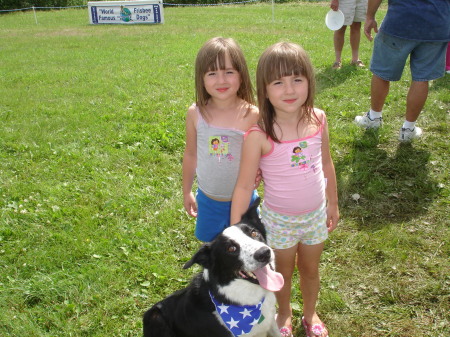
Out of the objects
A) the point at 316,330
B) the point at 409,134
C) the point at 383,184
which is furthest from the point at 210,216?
the point at 409,134

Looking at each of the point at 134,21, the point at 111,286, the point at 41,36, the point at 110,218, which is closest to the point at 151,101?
the point at 110,218

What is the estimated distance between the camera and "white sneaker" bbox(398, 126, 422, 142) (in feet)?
14.9

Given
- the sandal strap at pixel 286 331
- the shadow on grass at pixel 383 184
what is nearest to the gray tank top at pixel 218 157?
the sandal strap at pixel 286 331

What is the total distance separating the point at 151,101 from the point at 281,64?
518 centimetres

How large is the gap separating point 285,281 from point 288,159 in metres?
0.90

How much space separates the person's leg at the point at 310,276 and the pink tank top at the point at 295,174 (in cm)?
30

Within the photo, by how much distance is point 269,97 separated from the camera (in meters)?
2.18

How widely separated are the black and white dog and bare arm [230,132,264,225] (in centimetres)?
7

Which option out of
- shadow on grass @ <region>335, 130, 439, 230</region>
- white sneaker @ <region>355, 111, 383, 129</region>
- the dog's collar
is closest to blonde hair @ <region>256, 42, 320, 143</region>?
the dog's collar

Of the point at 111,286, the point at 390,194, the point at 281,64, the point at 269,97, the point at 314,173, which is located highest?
the point at 281,64

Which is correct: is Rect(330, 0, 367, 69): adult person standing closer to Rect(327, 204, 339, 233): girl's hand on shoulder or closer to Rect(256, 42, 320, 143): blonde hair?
Rect(327, 204, 339, 233): girl's hand on shoulder

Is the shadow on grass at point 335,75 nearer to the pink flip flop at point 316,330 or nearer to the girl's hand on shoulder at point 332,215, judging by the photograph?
the girl's hand on shoulder at point 332,215

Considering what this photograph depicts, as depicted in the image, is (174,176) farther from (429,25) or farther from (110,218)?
(429,25)

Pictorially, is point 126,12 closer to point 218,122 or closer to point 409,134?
point 409,134
